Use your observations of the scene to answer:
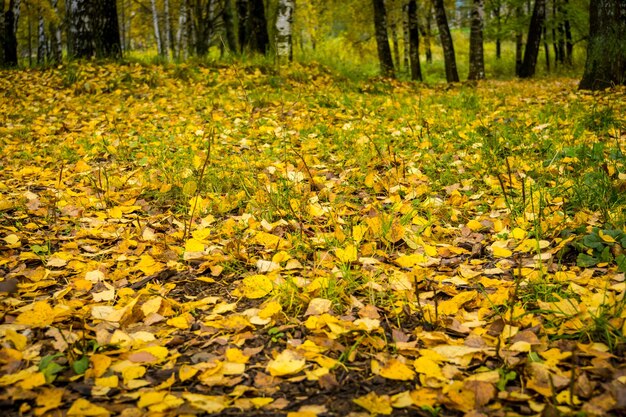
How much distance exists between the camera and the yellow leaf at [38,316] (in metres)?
1.71

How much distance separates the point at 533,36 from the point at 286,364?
13.7 m

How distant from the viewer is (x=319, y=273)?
208 centimetres

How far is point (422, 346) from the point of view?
1.64 meters

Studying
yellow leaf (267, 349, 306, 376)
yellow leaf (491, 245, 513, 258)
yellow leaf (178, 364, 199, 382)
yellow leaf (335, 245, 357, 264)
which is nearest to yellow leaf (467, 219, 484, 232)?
yellow leaf (491, 245, 513, 258)

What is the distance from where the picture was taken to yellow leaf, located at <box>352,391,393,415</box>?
129 centimetres

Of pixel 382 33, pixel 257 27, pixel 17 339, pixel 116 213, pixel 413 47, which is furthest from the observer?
pixel 413 47

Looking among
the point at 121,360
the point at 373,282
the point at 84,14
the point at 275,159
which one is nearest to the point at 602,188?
the point at 373,282

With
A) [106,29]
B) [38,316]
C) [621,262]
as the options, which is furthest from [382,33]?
[38,316]

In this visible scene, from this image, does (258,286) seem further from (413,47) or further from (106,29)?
(413,47)

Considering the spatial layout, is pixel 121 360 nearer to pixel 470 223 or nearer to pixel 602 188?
pixel 470 223

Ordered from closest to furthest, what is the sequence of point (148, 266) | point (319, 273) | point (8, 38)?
1. point (319, 273)
2. point (148, 266)
3. point (8, 38)

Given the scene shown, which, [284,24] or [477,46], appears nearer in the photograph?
[284,24]

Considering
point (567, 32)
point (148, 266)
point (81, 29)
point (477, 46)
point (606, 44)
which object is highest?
point (567, 32)

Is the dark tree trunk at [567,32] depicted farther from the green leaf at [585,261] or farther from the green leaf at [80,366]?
the green leaf at [80,366]
